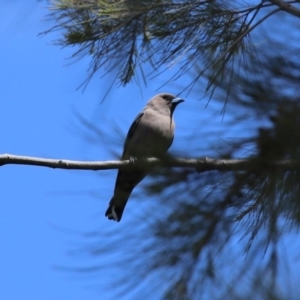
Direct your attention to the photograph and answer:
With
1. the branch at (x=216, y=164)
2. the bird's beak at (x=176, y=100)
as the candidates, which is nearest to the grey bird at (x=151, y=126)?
Answer: the bird's beak at (x=176, y=100)

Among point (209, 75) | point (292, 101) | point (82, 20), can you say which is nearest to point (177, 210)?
point (292, 101)

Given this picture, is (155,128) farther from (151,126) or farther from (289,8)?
(289,8)

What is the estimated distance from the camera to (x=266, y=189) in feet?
6.39

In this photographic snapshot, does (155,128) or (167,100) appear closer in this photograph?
(155,128)

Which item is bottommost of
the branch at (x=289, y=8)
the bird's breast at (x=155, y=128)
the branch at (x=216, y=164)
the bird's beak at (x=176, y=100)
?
the branch at (x=216, y=164)

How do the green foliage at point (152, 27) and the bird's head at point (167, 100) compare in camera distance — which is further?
the bird's head at point (167, 100)

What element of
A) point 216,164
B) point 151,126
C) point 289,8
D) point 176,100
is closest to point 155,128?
point 151,126

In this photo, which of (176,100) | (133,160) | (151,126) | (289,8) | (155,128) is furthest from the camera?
(176,100)

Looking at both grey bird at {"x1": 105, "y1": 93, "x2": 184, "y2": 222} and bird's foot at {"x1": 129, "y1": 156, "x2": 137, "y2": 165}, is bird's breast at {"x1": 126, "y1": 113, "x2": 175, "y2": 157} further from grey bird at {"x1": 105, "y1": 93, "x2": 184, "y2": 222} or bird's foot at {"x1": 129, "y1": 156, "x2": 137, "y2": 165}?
bird's foot at {"x1": 129, "y1": 156, "x2": 137, "y2": 165}

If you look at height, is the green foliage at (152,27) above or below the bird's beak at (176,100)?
below

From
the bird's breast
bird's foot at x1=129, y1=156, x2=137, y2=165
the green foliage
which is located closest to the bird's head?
the bird's breast

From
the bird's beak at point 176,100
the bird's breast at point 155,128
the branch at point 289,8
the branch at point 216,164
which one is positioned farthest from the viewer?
the bird's beak at point 176,100

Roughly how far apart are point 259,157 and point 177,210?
0.24 meters

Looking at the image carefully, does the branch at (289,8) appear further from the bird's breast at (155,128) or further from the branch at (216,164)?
the bird's breast at (155,128)
